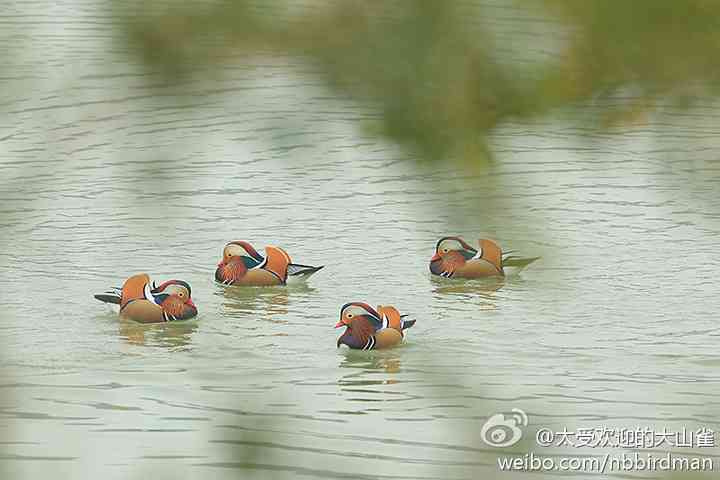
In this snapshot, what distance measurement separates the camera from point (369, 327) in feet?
12.7

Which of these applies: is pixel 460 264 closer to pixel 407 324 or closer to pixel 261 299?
pixel 261 299

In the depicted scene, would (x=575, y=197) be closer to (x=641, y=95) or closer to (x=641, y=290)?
(x=641, y=290)

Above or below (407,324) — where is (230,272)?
above

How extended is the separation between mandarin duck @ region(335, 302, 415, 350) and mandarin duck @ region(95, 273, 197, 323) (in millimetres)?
→ 488

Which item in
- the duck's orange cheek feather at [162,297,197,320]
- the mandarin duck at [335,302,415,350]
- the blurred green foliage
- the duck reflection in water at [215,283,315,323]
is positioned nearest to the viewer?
the blurred green foliage

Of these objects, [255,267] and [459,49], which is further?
[255,267]

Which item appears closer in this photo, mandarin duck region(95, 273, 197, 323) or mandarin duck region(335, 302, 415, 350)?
mandarin duck region(335, 302, 415, 350)

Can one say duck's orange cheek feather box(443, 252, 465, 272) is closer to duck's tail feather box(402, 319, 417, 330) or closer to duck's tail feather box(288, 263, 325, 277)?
duck's tail feather box(288, 263, 325, 277)

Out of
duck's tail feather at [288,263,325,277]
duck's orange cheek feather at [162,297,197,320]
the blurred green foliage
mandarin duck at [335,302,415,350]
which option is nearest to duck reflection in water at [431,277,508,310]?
duck's tail feather at [288,263,325,277]

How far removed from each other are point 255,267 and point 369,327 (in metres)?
0.90

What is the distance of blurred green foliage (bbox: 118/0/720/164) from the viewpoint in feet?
2.77

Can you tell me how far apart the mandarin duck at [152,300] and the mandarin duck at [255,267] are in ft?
1.25

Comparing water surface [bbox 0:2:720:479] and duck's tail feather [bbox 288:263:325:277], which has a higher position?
duck's tail feather [bbox 288:263:325:277]

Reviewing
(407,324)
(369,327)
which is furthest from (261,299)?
(369,327)
